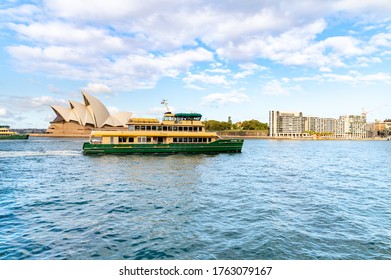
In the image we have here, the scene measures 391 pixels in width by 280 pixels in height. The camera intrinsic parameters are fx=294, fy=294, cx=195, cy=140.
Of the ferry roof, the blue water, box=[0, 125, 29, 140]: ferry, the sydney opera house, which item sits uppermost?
the sydney opera house

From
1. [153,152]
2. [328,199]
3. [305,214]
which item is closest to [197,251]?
[305,214]

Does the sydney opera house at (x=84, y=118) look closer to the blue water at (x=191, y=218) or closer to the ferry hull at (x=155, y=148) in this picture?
the ferry hull at (x=155, y=148)

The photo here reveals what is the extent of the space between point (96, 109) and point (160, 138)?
320ft

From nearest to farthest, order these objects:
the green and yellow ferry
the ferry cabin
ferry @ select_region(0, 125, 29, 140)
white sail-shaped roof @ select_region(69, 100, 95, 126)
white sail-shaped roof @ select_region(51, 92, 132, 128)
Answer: the green and yellow ferry < the ferry cabin < ferry @ select_region(0, 125, 29, 140) < white sail-shaped roof @ select_region(51, 92, 132, 128) < white sail-shaped roof @ select_region(69, 100, 95, 126)

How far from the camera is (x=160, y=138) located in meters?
45.4

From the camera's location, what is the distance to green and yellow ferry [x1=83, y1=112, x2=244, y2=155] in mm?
43125

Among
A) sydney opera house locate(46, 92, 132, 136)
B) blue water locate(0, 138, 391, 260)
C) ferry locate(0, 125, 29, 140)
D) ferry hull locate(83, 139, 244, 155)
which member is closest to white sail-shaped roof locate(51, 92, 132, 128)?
sydney opera house locate(46, 92, 132, 136)

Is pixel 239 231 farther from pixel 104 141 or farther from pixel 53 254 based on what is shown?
pixel 104 141

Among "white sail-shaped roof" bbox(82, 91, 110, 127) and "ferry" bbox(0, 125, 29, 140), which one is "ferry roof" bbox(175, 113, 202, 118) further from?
"ferry" bbox(0, 125, 29, 140)

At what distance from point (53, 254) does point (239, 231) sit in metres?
6.59

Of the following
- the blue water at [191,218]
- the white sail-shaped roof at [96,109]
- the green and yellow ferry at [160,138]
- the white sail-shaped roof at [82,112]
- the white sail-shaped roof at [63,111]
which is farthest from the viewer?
the white sail-shaped roof at [63,111]

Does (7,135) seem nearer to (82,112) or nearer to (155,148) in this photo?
(82,112)

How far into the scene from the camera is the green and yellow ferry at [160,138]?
4312cm

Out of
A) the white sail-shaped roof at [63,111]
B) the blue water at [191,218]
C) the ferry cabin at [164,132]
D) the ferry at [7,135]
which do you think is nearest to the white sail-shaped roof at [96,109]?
the white sail-shaped roof at [63,111]
